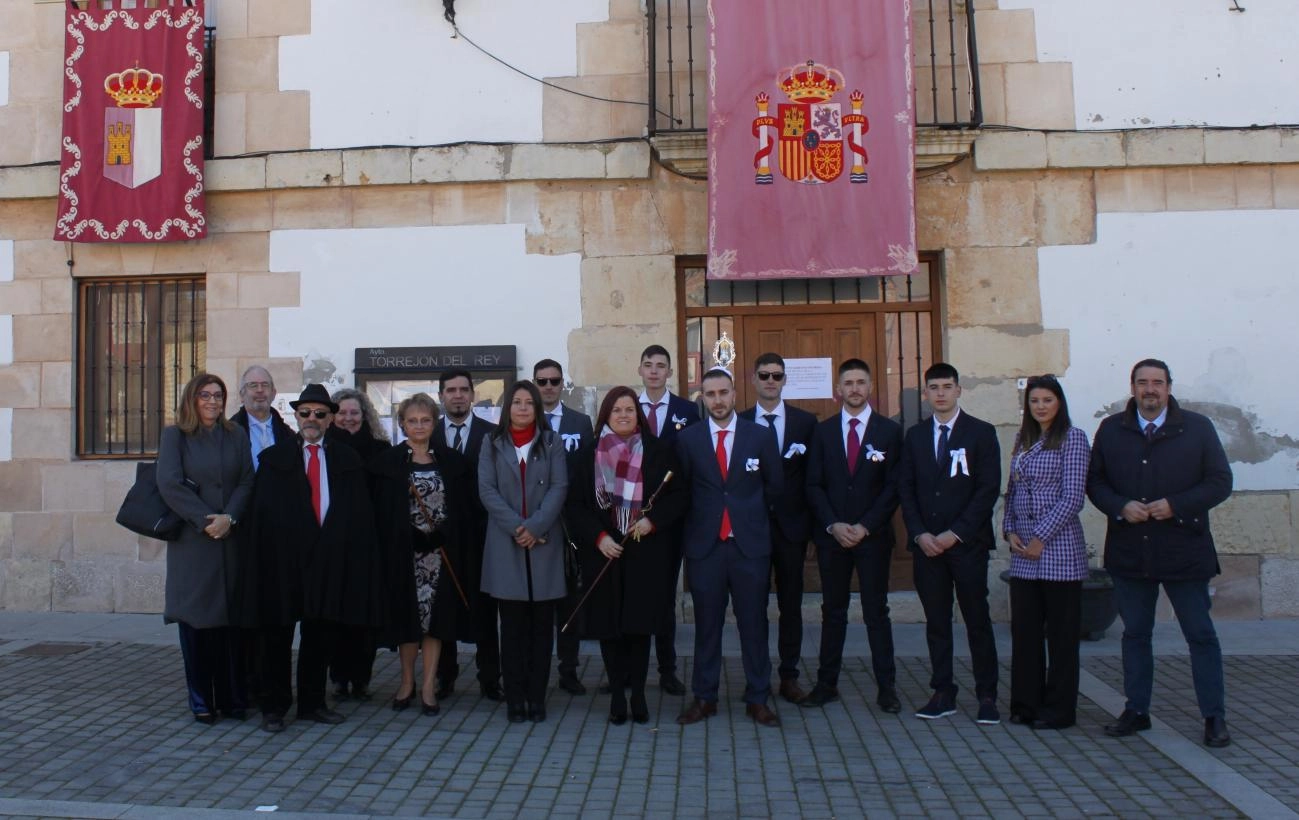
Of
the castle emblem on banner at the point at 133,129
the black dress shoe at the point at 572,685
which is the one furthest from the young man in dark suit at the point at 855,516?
the castle emblem on banner at the point at 133,129

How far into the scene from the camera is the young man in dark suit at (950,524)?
19.7ft

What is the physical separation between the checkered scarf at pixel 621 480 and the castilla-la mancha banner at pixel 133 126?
195 inches

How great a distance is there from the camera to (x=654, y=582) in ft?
19.6

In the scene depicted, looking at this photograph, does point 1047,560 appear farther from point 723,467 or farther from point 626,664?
point 626,664

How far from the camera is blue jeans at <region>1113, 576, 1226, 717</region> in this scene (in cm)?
555

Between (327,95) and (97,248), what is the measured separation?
91.4 inches

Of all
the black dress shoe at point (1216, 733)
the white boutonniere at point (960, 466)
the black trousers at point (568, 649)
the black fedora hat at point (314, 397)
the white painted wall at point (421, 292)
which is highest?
the white painted wall at point (421, 292)

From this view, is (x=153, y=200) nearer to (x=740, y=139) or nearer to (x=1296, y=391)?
(x=740, y=139)

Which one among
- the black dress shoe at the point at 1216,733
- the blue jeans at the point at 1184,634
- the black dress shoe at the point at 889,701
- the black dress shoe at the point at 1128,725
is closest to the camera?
the black dress shoe at the point at 1216,733

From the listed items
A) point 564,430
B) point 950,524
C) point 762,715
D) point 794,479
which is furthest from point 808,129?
point 762,715

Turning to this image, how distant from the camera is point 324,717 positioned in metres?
6.09

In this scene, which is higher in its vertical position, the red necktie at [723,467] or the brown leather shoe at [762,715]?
the red necktie at [723,467]

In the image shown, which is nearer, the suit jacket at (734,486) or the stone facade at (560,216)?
the suit jacket at (734,486)

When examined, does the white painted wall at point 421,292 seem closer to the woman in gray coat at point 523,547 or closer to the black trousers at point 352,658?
the woman in gray coat at point 523,547
